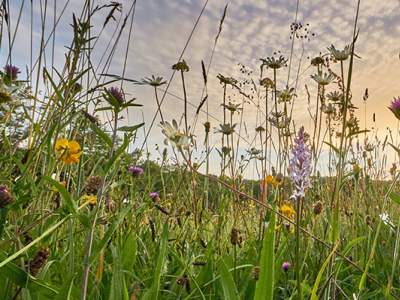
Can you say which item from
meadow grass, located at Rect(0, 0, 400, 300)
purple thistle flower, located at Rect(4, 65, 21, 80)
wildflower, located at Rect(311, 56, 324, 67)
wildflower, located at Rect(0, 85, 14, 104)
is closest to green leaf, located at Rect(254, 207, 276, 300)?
meadow grass, located at Rect(0, 0, 400, 300)

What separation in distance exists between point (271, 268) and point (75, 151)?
668 mm

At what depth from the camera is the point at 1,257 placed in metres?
0.62

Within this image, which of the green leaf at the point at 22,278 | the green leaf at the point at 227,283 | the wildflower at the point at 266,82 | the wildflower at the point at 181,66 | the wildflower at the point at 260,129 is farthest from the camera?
the wildflower at the point at 260,129

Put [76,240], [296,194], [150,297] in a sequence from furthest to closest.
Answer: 1. [76,240]
2. [150,297]
3. [296,194]

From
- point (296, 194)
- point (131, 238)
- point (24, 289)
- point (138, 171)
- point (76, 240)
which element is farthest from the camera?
point (138, 171)

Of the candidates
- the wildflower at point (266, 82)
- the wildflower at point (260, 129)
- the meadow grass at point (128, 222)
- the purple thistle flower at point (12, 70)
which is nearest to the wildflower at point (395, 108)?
the meadow grass at point (128, 222)

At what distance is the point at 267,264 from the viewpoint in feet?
1.65

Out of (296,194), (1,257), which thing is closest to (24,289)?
(1,257)

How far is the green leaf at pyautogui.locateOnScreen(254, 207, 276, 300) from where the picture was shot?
486 millimetres

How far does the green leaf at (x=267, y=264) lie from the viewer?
1.59 feet

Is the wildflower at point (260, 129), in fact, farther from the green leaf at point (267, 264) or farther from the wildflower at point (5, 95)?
the green leaf at point (267, 264)

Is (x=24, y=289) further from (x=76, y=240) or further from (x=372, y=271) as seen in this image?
(x=372, y=271)

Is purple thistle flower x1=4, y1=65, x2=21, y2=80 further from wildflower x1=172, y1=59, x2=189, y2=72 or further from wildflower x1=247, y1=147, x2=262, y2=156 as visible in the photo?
wildflower x1=247, y1=147, x2=262, y2=156

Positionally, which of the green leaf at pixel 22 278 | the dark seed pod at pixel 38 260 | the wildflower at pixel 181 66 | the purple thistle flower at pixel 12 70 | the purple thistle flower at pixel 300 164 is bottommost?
the green leaf at pixel 22 278
